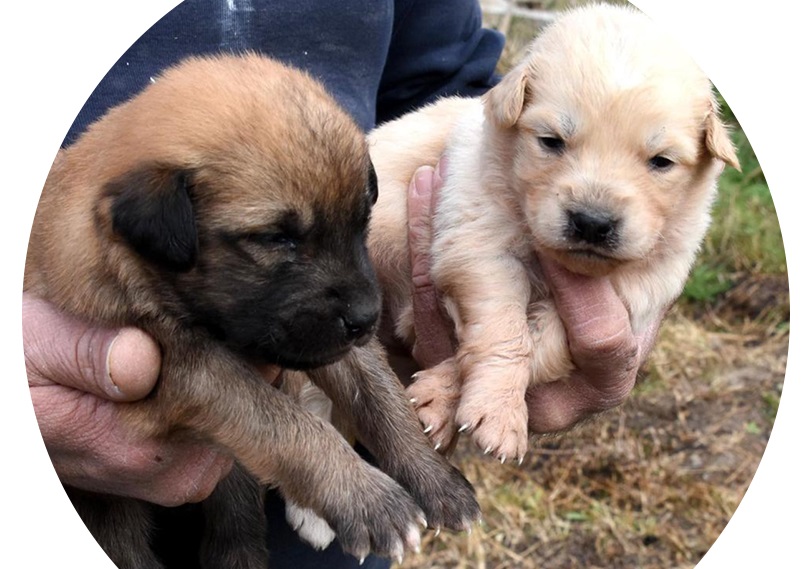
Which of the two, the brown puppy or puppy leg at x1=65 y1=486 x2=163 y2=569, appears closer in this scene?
the brown puppy

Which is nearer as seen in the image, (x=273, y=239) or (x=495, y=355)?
(x=273, y=239)

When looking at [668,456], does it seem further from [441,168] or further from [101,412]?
[101,412]

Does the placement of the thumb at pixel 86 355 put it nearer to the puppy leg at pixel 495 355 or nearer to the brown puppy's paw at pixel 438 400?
the brown puppy's paw at pixel 438 400

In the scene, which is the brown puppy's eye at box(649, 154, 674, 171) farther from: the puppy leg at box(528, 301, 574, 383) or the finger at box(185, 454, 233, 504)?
the finger at box(185, 454, 233, 504)

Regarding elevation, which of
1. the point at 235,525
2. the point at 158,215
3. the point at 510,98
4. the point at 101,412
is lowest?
the point at 235,525

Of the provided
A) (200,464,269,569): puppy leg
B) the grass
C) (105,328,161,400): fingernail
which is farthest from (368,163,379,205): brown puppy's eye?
the grass

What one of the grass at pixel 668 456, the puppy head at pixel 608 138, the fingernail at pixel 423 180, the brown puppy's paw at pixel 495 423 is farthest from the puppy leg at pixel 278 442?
the grass at pixel 668 456

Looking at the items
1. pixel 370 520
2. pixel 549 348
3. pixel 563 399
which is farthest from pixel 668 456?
pixel 370 520

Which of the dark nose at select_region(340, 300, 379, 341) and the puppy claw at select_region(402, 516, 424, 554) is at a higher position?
the dark nose at select_region(340, 300, 379, 341)
